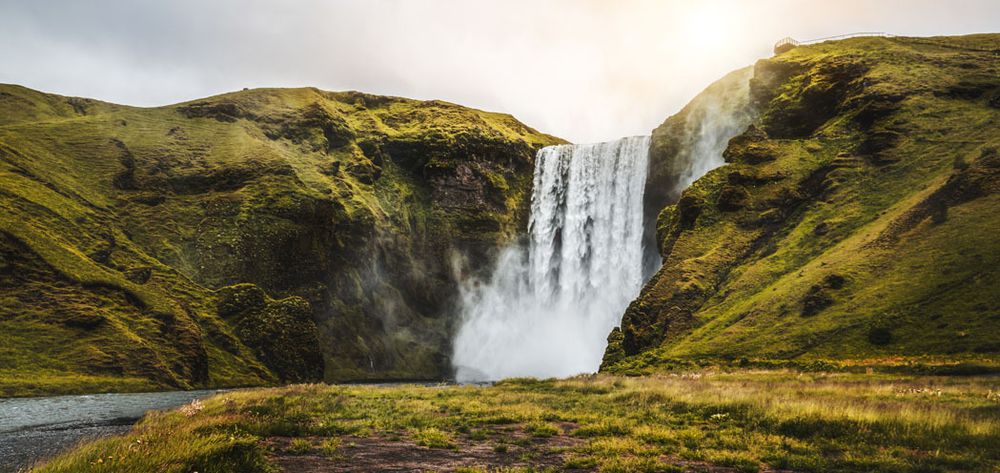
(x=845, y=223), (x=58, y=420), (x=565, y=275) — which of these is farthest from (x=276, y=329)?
(x=845, y=223)

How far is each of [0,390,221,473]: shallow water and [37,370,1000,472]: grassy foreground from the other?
4447 millimetres

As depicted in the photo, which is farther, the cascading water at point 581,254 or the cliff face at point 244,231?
the cascading water at point 581,254

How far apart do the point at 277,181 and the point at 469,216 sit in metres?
39.4

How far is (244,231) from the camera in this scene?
96.1m

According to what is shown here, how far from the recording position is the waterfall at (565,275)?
95375 mm

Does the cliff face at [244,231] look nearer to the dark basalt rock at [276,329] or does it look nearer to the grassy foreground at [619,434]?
the dark basalt rock at [276,329]

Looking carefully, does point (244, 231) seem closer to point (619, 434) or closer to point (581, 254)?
point (581, 254)

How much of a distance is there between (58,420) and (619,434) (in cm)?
3289

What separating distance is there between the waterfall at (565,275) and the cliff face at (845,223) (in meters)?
15.8

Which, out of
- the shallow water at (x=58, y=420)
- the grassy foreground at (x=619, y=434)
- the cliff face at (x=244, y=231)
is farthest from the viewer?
the cliff face at (x=244, y=231)

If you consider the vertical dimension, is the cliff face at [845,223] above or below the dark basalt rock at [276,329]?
above

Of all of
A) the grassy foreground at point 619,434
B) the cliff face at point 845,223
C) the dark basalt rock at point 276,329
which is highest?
the cliff face at point 845,223

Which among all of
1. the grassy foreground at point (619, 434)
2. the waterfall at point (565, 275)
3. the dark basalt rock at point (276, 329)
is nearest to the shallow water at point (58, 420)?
the grassy foreground at point (619, 434)

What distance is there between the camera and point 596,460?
1475cm
